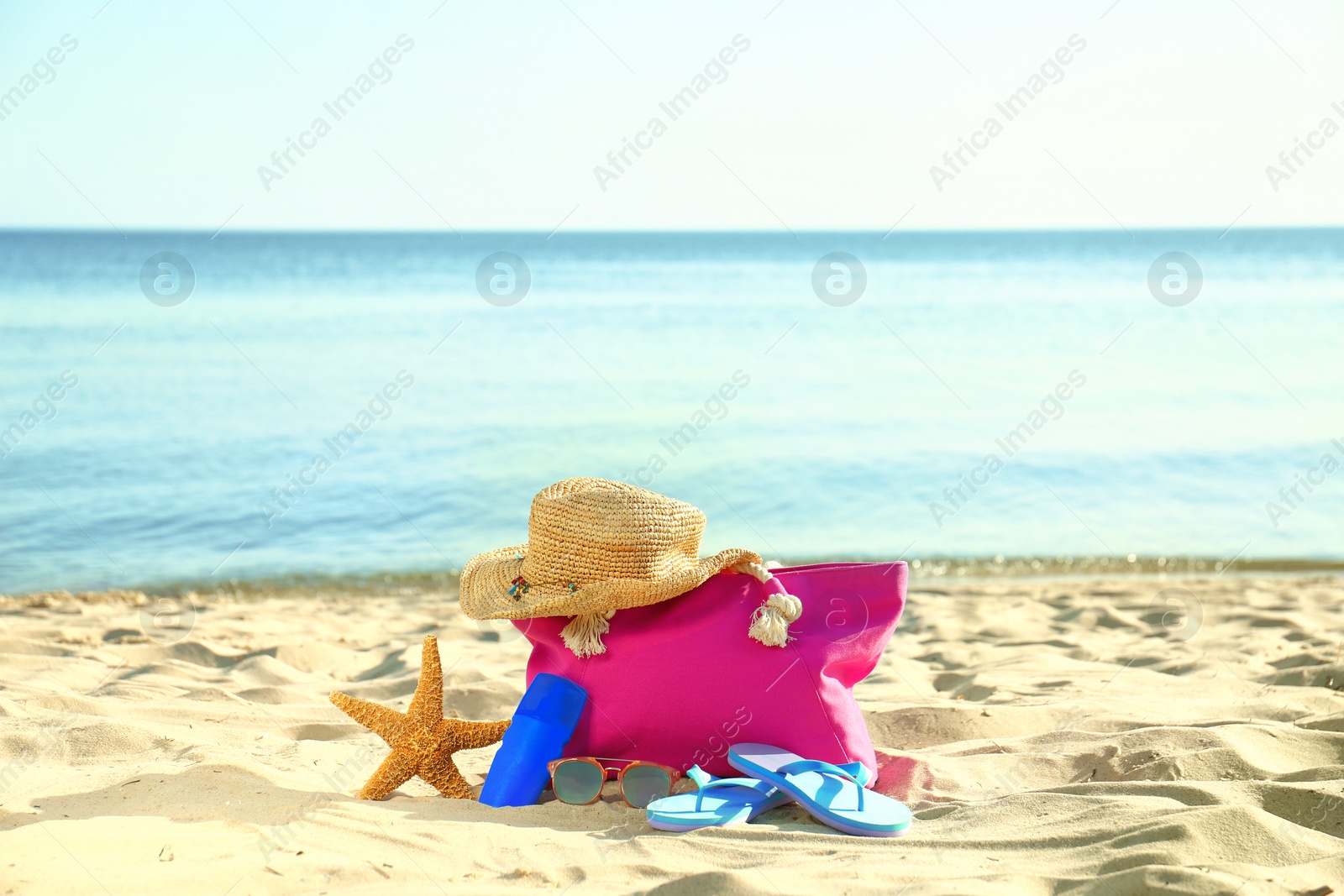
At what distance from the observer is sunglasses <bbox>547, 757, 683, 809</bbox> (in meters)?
3.06

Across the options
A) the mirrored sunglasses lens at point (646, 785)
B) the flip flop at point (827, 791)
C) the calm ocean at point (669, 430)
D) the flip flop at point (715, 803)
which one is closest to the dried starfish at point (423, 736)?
the mirrored sunglasses lens at point (646, 785)

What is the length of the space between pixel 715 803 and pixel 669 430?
31.6ft

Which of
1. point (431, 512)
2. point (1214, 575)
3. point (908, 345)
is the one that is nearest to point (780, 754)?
point (1214, 575)

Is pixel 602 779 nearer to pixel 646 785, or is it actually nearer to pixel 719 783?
pixel 646 785

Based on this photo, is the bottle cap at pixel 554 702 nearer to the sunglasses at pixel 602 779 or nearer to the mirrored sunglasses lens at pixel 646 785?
the sunglasses at pixel 602 779

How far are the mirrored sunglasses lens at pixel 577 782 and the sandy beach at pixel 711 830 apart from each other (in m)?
0.05

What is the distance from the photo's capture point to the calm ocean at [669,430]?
859 cm

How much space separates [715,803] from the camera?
294 centimetres

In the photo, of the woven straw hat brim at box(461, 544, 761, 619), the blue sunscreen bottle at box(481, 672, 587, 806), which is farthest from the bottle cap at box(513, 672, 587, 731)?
the woven straw hat brim at box(461, 544, 761, 619)

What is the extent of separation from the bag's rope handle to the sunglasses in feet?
1.71

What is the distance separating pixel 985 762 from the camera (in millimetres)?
3553

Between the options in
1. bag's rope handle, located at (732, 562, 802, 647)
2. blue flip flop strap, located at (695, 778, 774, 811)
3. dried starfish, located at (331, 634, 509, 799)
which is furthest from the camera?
dried starfish, located at (331, 634, 509, 799)

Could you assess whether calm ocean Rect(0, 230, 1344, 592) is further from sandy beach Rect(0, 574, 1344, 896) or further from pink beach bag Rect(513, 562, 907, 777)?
pink beach bag Rect(513, 562, 907, 777)

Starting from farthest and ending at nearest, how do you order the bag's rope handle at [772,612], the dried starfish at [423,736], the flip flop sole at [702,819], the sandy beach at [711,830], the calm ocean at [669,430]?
the calm ocean at [669,430] < the dried starfish at [423,736] < the bag's rope handle at [772,612] < the flip flop sole at [702,819] < the sandy beach at [711,830]
